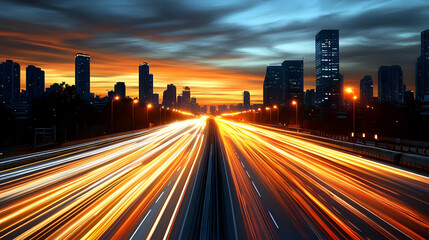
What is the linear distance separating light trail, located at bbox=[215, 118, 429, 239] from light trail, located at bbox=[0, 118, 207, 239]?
4.03 metres

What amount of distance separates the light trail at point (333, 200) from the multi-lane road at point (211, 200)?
0.14 feet

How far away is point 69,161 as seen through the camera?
3083cm

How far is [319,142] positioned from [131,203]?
126ft

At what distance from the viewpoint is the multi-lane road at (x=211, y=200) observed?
511 inches

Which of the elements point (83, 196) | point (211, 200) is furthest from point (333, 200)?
point (83, 196)

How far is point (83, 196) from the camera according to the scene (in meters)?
18.0

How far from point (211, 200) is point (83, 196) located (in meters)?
6.53

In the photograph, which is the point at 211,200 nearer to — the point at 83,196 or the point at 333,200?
the point at 333,200

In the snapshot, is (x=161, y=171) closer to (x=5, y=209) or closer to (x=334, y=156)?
(x=5, y=209)

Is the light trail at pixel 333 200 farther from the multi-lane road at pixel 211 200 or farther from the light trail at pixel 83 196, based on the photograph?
the light trail at pixel 83 196

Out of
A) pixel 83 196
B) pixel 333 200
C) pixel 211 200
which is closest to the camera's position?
pixel 333 200

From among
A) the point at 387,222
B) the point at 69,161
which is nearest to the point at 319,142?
the point at 69,161

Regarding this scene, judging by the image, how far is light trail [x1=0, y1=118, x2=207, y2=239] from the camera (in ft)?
43.0

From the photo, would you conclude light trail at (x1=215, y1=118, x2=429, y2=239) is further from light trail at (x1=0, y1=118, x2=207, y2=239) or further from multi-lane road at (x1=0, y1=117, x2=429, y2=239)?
light trail at (x1=0, y1=118, x2=207, y2=239)
